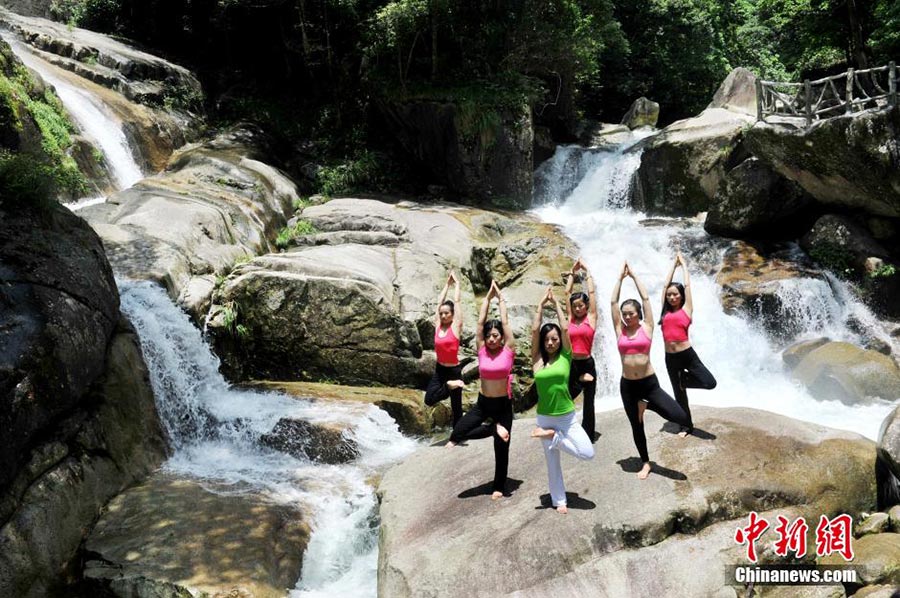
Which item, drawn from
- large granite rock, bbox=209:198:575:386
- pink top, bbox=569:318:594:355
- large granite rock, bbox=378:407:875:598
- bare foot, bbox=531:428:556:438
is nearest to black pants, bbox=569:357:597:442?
pink top, bbox=569:318:594:355

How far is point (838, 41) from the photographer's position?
23.8 meters

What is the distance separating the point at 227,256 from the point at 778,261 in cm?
1168

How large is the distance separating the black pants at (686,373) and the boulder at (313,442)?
436 cm

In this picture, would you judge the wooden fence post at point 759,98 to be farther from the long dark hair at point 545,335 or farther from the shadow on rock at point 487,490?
the shadow on rock at point 487,490

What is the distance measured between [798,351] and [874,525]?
6.53m

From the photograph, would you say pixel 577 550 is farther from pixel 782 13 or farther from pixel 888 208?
pixel 782 13

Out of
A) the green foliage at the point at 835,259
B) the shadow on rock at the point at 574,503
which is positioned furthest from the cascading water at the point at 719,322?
the shadow on rock at the point at 574,503

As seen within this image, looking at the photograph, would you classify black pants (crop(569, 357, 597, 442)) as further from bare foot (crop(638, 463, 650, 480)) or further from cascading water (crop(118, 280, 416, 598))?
cascading water (crop(118, 280, 416, 598))

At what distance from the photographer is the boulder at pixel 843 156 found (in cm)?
1327

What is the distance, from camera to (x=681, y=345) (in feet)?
24.1

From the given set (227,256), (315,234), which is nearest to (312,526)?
(227,256)

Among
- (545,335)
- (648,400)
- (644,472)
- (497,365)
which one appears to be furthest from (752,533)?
(497,365)

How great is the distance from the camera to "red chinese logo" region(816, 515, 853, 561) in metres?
6.48

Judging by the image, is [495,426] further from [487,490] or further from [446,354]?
[446,354]
